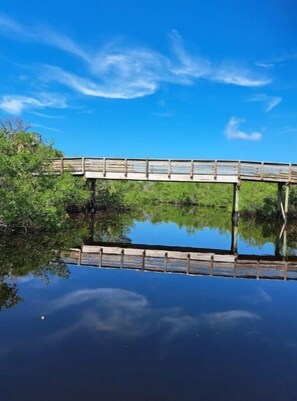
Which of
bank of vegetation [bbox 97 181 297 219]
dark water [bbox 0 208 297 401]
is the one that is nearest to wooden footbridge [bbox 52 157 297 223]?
bank of vegetation [bbox 97 181 297 219]

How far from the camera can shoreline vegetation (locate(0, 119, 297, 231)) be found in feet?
51.0

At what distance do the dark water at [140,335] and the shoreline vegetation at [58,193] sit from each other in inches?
163

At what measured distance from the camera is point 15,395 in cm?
439

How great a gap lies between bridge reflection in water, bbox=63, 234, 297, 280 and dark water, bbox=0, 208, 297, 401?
75 centimetres

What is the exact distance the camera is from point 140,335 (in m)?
6.33

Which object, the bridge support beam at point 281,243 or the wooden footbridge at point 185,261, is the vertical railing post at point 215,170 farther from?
the wooden footbridge at point 185,261

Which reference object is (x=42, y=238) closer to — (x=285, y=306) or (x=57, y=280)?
(x=57, y=280)

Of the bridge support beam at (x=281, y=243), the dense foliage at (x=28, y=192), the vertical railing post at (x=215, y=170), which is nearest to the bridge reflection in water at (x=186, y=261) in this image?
the bridge support beam at (x=281, y=243)

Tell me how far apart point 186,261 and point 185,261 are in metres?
0.04

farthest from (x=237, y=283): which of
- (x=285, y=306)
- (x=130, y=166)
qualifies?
(x=130, y=166)

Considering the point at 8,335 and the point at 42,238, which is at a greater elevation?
the point at 42,238

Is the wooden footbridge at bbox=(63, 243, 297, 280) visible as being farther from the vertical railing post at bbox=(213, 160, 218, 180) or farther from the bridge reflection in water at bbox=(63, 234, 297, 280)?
the vertical railing post at bbox=(213, 160, 218, 180)

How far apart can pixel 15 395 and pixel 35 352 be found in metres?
1.22

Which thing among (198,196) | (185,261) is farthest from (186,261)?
(198,196)
